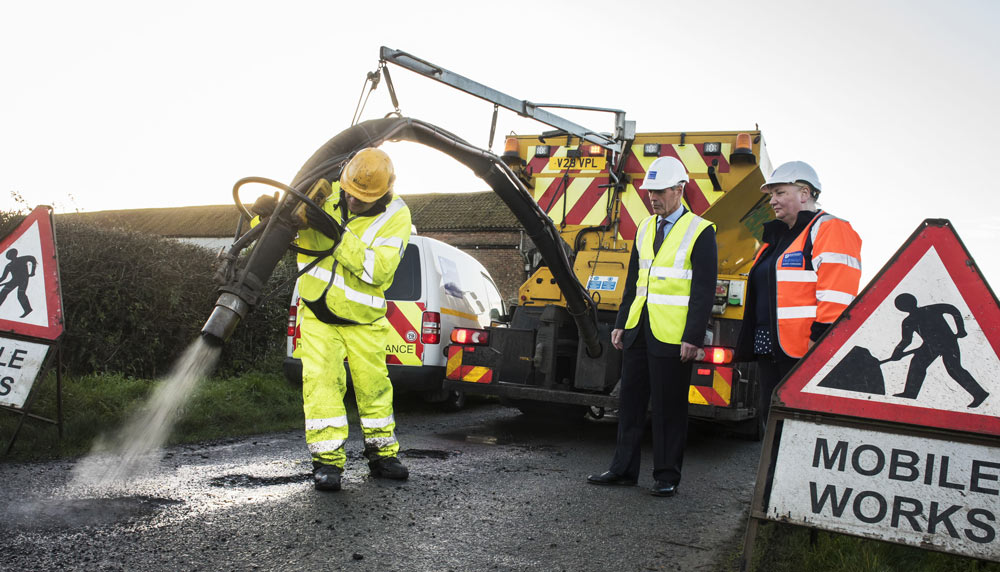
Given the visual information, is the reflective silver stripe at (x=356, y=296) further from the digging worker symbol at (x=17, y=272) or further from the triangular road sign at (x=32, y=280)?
the digging worker symbol at (x=17, y=272)

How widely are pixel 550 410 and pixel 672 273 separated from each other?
11.8 feet

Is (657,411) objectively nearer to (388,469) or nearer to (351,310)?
(388,469)

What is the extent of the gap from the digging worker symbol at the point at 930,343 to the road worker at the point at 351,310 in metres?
2.65

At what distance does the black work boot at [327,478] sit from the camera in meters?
4.09

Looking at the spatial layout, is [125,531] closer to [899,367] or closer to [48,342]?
[48,342]

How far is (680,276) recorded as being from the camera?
4703 mm

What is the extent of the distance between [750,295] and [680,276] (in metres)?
0.59

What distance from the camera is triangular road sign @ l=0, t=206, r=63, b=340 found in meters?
4.73

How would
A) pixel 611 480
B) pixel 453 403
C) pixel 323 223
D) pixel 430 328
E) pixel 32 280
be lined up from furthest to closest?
pixel 453 403 < pixel 430 328 < pixel 611 480 < pixel 32 280 < pixel 323 223

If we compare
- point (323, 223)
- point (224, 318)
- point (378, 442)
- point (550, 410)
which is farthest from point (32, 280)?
point (550, 410)

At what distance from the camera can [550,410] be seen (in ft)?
26.2

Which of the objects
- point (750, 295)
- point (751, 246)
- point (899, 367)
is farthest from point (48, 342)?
point (751, 246)

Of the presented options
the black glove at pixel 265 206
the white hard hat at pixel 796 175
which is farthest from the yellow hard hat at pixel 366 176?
the white hard hat at pixel 796 175

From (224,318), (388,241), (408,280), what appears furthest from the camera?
(408,280)
